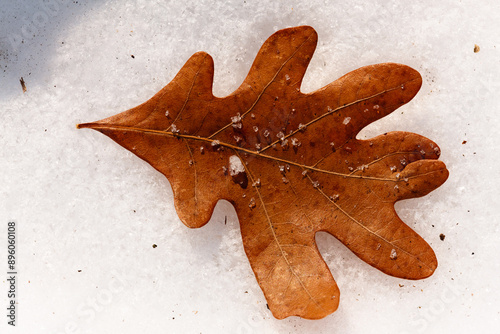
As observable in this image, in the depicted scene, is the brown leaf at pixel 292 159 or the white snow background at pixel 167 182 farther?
the white snow background at pixel 167 182

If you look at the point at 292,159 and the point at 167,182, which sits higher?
the point at 292,159

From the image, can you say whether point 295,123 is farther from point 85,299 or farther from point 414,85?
point 85,299

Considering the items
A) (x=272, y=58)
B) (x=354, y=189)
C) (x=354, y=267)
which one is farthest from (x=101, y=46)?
(x=354, y=267)

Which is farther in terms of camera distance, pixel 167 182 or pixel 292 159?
pixel 167 182

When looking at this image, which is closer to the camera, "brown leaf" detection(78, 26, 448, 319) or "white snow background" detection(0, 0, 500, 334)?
"brown leaf" detection(78, 26, 448, 319)
